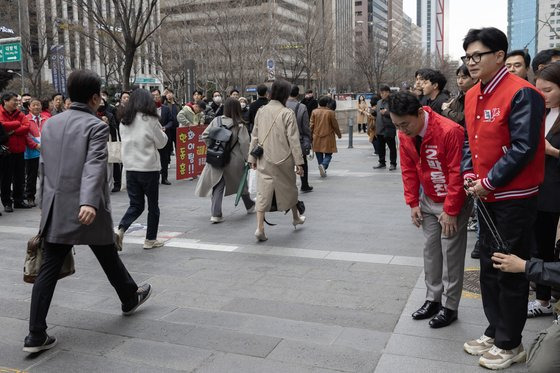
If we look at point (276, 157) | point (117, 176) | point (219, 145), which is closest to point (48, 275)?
point (276, 157)

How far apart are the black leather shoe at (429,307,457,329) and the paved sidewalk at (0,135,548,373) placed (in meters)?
0.09

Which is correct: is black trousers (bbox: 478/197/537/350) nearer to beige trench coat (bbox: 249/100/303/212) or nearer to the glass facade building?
beige trench coat (bbox: 249/100/303/212)

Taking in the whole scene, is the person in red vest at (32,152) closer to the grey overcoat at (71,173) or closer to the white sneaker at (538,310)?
the grey overcoat at (71,173)

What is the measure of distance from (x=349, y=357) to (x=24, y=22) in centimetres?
2731

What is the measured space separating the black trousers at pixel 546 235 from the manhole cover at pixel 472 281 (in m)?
0.61

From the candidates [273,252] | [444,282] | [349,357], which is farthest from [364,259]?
[349,357]

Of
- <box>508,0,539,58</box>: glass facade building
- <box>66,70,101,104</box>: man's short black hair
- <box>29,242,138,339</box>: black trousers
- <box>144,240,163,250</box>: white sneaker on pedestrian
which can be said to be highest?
<box>508,0,539,58</box>: glass facade building

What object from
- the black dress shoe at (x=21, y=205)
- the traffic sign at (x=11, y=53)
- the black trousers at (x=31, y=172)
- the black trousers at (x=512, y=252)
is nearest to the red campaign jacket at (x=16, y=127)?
the black trousers at (x=31, y=172)

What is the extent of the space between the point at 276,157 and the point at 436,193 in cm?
290

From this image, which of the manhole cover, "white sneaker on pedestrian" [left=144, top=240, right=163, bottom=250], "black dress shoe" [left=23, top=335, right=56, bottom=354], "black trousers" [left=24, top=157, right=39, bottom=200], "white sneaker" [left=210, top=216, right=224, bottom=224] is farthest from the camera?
"black trousers" [left=24, top=157, right=39, bottom=200]

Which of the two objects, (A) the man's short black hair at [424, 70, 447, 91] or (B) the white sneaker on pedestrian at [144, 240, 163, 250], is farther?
(A) the man's short black hair at [424, 70, 447, 91]

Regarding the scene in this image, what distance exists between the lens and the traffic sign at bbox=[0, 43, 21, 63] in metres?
21.2

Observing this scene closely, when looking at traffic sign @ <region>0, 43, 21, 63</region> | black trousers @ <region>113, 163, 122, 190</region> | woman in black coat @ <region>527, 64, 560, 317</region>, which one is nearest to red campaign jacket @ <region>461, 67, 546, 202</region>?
woman in black coat @ <region>527, 64, 560, 317</region>

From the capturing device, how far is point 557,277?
8.52 ft
